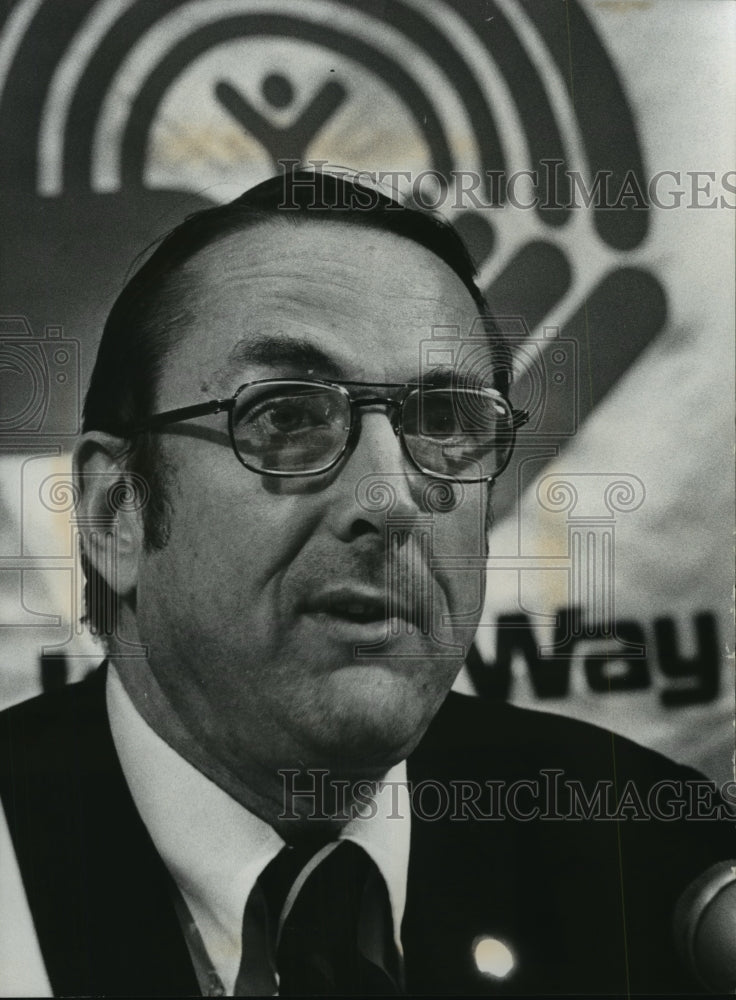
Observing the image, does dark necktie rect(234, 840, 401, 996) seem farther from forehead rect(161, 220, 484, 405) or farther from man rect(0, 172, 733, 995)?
forehead rect(161, 220, 484, 405)

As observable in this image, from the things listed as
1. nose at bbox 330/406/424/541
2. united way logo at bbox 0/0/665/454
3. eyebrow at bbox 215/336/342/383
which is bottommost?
nose at bbox 330/406/424/541

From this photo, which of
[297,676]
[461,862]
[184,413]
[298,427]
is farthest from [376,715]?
[184,413]

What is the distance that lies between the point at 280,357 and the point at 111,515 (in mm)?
461

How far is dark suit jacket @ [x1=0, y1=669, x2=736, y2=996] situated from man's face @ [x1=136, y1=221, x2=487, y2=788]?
17cm

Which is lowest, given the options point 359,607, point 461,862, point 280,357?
point 461,862

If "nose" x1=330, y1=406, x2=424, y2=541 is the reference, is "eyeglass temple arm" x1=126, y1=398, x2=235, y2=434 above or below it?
above

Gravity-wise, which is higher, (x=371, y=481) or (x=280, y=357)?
(x=280, y=357)

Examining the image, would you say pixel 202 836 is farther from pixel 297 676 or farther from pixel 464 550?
pixel 464 550

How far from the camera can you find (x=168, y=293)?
81.4 inches

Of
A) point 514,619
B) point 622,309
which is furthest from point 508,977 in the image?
point 622,309

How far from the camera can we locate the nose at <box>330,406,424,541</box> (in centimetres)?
202

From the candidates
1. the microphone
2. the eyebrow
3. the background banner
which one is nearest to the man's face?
the eyebrow

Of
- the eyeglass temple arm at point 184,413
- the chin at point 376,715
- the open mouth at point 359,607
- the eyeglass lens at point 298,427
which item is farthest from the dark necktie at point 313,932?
the eyeglass temple arm at point 184,413

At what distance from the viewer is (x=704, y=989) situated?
2123 mm
